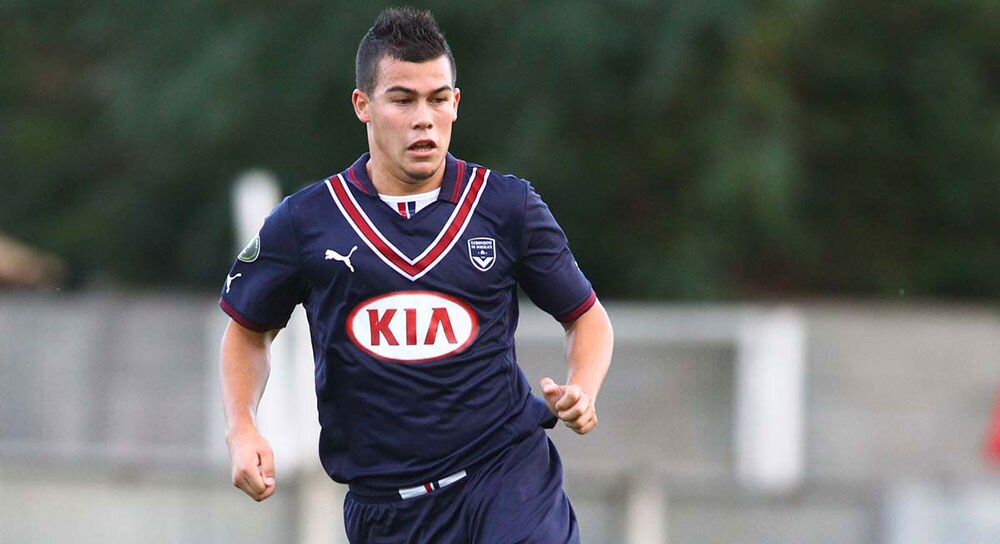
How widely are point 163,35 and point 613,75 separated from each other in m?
4.66

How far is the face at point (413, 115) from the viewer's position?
453 cm

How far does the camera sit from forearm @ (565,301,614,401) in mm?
4680

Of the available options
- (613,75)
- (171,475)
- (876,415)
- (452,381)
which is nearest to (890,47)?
(613,75)

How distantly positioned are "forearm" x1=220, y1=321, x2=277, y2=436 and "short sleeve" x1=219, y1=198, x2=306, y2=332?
0.05m

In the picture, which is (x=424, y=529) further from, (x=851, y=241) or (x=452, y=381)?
(x=851, y=241)

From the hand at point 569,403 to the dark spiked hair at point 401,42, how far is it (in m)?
0.93

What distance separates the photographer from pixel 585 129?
17875 millimetres

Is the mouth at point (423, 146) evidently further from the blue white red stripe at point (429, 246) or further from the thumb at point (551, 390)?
the thumb at point (551, 390)

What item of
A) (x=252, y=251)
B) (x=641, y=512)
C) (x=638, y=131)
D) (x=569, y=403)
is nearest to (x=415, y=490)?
(x=569, y=403)

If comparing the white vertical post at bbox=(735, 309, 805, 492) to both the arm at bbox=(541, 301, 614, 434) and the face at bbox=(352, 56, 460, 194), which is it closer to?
the arm at bbox=(541, 301, 614, 434)

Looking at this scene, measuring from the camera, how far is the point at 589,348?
15.6ft

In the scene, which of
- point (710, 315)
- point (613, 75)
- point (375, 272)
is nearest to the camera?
point (375, 272)

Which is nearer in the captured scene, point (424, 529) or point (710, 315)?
point (424, 529)

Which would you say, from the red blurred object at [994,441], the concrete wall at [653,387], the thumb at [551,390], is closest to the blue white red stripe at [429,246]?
the thumb at [551,390]
